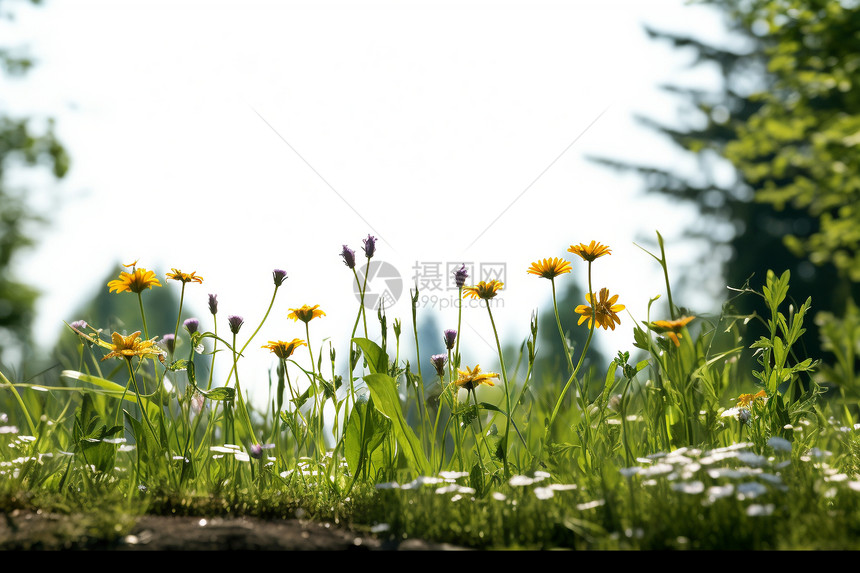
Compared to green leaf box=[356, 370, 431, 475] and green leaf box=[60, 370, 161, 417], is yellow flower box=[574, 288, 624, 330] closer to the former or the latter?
green leaf box=[356, 370, 431, 475]

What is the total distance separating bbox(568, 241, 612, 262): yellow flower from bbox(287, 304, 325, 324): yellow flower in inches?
42.3

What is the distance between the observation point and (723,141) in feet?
47.1

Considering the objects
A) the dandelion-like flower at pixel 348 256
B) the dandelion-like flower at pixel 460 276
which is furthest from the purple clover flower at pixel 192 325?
the dandelion-like flower at pixel 460 276

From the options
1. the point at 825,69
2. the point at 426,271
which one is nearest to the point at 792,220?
the point at 825,69

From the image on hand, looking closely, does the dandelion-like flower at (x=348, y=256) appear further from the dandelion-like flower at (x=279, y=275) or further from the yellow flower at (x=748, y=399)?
the yellow flower at (x=748, y=399)

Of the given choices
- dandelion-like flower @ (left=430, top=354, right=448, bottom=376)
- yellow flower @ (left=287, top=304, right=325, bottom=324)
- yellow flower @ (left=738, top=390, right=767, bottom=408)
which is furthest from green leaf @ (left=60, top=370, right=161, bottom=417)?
yellow flower @ (left=738, top=390, right=767, bottom=408)

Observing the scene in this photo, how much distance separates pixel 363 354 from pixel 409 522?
2.81 feet

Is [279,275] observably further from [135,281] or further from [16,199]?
[16,199]

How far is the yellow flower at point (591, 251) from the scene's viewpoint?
2.39 metres

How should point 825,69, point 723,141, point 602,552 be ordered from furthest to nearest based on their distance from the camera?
point 723,141
point 825,69
point 602,552

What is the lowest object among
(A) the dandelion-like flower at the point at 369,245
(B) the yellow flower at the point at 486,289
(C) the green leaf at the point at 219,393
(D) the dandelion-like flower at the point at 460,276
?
(C) the green leaf at the point at 219,393

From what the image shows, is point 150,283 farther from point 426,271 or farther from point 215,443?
point 426,271

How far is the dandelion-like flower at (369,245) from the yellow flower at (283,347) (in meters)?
0.48

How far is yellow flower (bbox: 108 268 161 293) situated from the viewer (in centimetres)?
233
